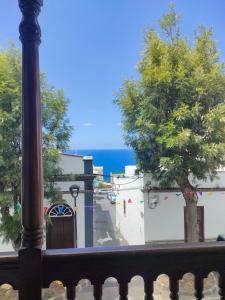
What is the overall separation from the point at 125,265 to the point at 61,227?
19.3 ft

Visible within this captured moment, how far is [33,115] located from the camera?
912 mm

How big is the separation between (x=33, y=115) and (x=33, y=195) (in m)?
0.25

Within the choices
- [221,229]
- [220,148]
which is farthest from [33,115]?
[221,229]

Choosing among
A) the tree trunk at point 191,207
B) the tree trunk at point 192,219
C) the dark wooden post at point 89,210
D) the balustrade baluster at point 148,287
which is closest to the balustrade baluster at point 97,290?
the balustrade baluster at point 148,287

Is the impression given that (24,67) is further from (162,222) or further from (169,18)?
(162,222)

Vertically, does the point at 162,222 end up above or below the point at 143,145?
below

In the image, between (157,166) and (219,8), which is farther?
(157,166)

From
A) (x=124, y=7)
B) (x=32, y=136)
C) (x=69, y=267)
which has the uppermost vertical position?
(x=124, y=7)

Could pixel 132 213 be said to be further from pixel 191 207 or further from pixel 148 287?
pixel 148 287

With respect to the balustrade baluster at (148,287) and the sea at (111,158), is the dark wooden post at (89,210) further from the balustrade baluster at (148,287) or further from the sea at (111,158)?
the balustrade baluster at (148,287)

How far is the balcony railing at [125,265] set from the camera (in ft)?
2.87

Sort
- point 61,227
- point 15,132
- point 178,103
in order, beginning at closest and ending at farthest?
1. point 15,132
2. point 178,103
3. point 61,227

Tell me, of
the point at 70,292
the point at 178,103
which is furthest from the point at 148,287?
the point at 178,103

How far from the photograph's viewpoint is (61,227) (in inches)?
256
